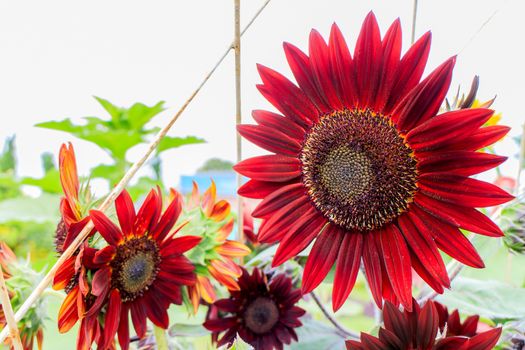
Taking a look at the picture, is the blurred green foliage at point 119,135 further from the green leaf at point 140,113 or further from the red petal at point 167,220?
the red petal at point 167,220

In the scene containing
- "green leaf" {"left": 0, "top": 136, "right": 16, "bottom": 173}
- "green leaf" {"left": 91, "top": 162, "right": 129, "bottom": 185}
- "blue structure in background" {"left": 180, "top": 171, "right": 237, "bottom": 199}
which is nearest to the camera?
"blue structure in background" {"left": 180, "top": 171, "right": 237, "bottom": 199}

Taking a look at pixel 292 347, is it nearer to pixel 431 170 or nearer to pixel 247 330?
pixel 247 330

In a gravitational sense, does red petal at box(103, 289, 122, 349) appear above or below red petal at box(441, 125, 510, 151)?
below

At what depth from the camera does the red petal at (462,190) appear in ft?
0.70

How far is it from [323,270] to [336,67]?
102mm

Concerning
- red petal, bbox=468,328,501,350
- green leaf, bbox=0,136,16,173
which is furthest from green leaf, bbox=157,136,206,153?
green leaf, bbox=0,136,16,173

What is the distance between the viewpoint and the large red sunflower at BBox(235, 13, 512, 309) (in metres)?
0.22

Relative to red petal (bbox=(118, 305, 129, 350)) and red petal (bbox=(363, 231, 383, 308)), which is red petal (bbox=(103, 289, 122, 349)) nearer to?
red petal (bbox=(118, 305, 129, 350))

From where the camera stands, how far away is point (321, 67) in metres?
0.25

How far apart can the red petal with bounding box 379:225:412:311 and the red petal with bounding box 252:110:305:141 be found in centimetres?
7

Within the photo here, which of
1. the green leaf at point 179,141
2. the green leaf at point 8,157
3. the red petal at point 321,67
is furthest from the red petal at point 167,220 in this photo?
the green leaf at point 8,157

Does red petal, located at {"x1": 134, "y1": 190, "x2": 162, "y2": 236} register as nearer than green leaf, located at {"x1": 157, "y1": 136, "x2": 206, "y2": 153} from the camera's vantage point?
Yes

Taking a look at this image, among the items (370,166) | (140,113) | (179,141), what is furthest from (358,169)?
(140,113)

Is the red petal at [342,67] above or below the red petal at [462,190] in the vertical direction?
above
